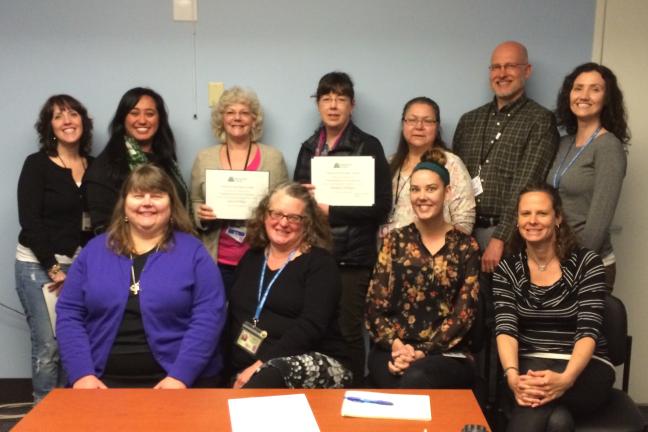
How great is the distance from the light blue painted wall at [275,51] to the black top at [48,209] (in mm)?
520

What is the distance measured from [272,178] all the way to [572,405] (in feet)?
5.79

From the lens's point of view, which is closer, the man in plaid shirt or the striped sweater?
the striped sweater

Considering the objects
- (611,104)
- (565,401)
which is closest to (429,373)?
(565,401)

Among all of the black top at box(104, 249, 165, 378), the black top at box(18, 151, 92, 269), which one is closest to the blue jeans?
the black top at box(18, 151, 92, 269)

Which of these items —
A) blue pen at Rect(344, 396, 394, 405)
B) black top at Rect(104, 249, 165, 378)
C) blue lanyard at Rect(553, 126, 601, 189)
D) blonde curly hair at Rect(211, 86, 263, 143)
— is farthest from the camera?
blonde curly hair at Rect(211, 86, 263, 143)

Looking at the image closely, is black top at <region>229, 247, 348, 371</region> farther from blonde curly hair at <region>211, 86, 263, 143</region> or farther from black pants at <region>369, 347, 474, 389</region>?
blonde curly hair at <region>211, 86, 263, 143</region>

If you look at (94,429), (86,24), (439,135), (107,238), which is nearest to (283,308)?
(107,238)

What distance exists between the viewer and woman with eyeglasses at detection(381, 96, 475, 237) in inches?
113

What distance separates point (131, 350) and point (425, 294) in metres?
1.23

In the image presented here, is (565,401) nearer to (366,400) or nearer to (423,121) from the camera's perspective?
(366,400)

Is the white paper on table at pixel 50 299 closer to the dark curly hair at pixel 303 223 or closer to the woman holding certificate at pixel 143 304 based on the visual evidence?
the woman holding certificate at pixel 143 304

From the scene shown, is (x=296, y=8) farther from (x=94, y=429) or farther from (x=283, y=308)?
(x=94, y=429)

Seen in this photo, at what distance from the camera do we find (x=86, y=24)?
3.26 meters

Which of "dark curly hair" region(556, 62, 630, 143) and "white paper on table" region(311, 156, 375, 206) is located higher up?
"dark curly hair" region(556, 62, 630, 143)
